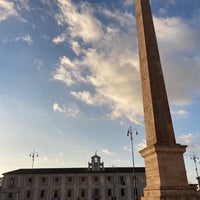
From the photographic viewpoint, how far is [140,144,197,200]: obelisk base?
21.5ft

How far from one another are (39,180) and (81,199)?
9391mm

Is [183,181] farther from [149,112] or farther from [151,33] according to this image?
[151,33]

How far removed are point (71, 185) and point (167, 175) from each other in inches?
1668

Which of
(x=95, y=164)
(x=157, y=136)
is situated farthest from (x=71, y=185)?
(x=157, y=136)

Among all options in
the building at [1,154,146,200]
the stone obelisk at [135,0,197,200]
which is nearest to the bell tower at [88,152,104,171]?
the building at [1,154,146,200]

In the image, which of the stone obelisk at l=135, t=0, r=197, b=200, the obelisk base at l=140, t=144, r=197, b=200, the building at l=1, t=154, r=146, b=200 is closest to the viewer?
the obelisk base at l=140, t=144, r=197, b=200

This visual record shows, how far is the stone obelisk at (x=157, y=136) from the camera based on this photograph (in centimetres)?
671

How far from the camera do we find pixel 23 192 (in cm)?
4441

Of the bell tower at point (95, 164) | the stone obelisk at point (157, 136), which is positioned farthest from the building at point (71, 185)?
the stone obelisk at point (157, 136)

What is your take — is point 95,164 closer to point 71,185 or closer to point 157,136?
point 71,185

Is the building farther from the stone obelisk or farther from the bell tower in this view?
the stone obelisk

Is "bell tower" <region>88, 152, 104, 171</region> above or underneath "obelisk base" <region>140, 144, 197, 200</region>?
above

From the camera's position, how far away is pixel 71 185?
45562 mm

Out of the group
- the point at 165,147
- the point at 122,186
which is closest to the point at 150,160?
the point at 165,147
